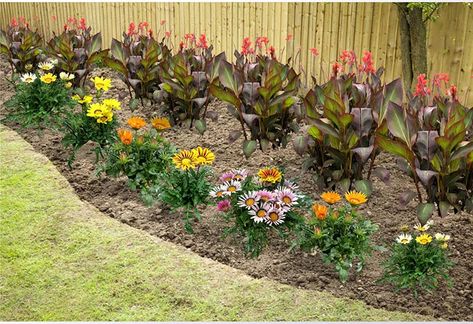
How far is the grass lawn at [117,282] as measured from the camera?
3.62 m

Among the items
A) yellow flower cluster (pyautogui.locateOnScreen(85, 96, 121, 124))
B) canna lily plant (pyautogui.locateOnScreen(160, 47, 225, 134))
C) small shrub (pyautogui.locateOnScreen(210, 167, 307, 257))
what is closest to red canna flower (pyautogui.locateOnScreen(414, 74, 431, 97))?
small shrub (pyautogui.locateOnScreen(210, 167, 307, 257))

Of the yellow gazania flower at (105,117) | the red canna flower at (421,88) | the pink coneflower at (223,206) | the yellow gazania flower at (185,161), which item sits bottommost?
the pink coneflower at (223,206)

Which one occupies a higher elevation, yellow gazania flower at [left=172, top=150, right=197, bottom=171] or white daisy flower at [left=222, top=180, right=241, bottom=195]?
yellow gazania flower at [left=172, top=150, right=197, bottom=171]

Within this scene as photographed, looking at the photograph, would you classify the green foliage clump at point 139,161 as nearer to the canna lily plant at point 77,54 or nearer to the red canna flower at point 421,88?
the red canna flower at point 421,88

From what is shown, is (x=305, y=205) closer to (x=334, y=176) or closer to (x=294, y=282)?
(x=334, y=176)

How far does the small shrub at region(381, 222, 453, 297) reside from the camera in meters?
3.73

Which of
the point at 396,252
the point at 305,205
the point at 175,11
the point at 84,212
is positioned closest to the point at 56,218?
the point at 84,212

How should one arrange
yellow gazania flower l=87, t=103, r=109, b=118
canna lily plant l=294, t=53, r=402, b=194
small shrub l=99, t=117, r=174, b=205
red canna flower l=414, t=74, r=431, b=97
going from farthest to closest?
yellow gazania flower l=87, t=103, r=109, b=118 → small shrub l=99, t=117, r=174, b=205 → red canna flower l=414, t=74, r=431, b=97 → canna lily plant l=294, t=53, r=402, b=194

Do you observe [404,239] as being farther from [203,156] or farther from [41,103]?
[41,103]

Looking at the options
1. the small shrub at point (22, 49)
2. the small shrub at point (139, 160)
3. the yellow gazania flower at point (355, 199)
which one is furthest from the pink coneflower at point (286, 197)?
the small shrub at point (22, 49)

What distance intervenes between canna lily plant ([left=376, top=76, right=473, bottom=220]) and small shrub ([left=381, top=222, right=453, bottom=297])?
30 cm

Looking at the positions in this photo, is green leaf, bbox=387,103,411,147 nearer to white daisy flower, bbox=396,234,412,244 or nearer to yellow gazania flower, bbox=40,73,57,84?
white daisy flower, bbox=396,234,412,244

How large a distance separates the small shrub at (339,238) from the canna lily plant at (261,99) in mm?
1385

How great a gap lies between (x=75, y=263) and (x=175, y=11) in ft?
18.3
